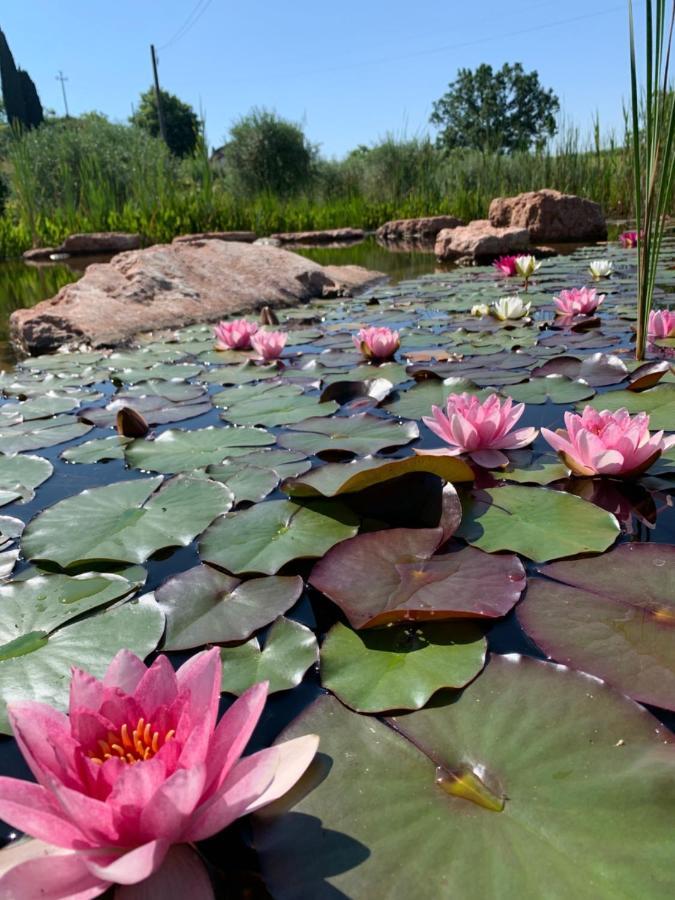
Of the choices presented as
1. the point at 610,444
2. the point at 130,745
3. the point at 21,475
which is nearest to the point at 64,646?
the point at 130,745

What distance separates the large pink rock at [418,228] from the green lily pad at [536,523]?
9.21 meters

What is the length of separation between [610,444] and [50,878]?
99cm

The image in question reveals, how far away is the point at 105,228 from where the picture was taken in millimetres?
8820

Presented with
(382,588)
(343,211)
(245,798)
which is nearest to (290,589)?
(382,588)

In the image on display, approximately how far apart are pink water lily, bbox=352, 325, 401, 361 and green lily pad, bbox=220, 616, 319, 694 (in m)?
1.50

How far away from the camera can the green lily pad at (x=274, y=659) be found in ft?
2.27

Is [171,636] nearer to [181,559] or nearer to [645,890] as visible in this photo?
[181,559]

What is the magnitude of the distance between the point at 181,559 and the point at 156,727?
486mm

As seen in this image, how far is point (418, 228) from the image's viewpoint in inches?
377

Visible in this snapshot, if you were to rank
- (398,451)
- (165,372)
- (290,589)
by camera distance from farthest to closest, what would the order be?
(165,372) → (398,451) → (290,589)

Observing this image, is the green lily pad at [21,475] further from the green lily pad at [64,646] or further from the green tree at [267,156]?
the green tree at [267,156]

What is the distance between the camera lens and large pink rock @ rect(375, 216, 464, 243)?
9.50 meters

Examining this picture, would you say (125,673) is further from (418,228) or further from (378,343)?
(418,228)

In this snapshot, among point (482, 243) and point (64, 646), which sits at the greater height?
point (482, 243)
